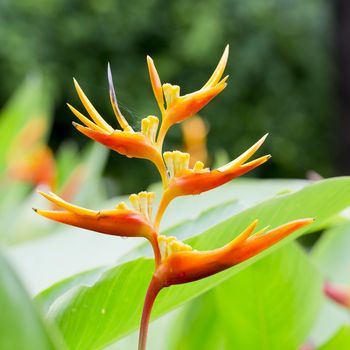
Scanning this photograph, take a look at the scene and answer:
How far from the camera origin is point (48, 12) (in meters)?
8.08

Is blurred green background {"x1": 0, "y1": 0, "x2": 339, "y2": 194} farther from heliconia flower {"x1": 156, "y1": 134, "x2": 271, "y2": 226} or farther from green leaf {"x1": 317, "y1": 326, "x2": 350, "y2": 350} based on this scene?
heliconia flower {"x1": 156, "y1": 134, "x2": 271, "y2": 226}

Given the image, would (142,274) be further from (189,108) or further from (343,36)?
(343,36)

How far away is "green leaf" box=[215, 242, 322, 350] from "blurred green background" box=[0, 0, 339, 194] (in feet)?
21.9

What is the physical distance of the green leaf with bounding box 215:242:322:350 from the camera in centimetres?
57

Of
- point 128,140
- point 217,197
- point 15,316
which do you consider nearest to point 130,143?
point 128,140

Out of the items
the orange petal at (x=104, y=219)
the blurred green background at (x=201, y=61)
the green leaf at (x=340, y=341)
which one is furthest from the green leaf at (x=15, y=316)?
the blurred green background at (x=201, y=61)

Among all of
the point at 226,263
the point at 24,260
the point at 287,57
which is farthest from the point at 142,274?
the point at 287,57

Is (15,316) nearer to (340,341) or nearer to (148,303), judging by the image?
(148,303)

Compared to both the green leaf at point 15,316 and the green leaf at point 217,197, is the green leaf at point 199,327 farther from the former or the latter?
the green leaf at point 15,316

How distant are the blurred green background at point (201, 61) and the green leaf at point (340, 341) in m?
6.72

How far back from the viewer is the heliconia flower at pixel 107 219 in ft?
1.19

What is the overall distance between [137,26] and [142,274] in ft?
27.0

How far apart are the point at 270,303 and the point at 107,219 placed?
24cm

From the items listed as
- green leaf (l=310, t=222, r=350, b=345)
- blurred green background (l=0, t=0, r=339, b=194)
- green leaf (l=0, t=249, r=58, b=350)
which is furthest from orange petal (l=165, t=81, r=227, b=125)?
blurred green background (l=0, t=0, r=339, b=194)
